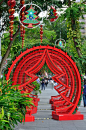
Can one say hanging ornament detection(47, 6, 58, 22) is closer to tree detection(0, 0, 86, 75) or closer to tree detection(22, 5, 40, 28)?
tree detection(0, 0, 86, 75)

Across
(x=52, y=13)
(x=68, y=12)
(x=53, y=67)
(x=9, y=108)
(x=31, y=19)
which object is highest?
(x=68, y=12)

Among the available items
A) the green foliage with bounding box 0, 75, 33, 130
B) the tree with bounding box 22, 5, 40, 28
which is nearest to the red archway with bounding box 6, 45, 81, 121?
the tree with bounding box 22, 5, 40, 28

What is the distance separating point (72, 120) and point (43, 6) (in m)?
8.02

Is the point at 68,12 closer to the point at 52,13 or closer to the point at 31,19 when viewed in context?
the point at 52,13

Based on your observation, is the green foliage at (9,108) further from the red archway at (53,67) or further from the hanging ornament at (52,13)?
the hanging ornament at (52,13)

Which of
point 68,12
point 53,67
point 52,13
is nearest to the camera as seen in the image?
point 53,67

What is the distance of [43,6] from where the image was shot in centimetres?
1703

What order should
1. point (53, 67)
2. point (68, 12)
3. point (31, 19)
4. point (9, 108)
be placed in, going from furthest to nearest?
point (68, 12) < point (31, 19) < point (53, 67) < point (9, 108)

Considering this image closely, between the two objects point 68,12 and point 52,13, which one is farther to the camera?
point 68,12

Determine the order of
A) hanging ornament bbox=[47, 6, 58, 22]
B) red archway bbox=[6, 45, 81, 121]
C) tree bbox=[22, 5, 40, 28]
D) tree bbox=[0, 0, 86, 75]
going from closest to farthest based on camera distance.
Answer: red archway bbox=[6, 45, 81, 121] → tree bbox=[22, 5, 40, 28] → hanging ornament bbox=[47, 6, 58, 22] → tree bbox=[0, 0, 86, 75]

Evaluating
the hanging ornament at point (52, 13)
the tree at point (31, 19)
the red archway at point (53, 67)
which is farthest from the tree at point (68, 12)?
the red archway at point (53, 67)

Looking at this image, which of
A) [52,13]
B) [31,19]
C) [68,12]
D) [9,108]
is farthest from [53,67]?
[9,108]

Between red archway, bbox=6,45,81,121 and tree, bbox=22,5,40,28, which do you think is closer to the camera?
red archway, bbox=6,45,81,121

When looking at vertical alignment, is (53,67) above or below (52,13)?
below
